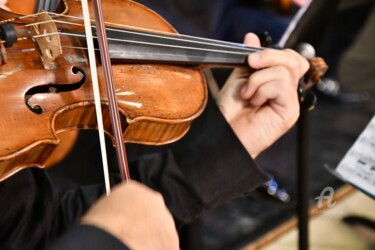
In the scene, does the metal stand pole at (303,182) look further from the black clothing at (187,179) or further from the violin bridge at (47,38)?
the violin bridge at (47,38)

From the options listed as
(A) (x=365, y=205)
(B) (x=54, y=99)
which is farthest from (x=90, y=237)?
(A) (x=365, y=205)

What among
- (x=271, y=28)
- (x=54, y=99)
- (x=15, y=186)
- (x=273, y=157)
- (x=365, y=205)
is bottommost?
(x=273, y=157)

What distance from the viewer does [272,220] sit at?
1.49 metres

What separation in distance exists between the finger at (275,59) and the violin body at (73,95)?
0.10 meters

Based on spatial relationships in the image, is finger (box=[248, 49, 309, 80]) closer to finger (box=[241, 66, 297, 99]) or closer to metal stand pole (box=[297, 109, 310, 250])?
finger (box=[241, 66, 297, 99])

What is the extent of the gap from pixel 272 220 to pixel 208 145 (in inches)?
28.9

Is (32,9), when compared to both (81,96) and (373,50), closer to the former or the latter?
(81,96)

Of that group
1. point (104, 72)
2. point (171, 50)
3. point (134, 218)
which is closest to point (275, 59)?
point (171, 50)

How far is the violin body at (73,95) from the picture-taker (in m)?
0.61

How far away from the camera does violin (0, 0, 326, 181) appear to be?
61cm

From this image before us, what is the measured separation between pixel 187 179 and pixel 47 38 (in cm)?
Result: 33

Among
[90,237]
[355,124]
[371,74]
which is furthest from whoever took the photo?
[371,74]

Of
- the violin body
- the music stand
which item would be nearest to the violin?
the violin body

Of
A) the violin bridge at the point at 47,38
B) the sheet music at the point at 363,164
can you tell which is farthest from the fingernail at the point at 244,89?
the violin bridge at the point at 47,38
